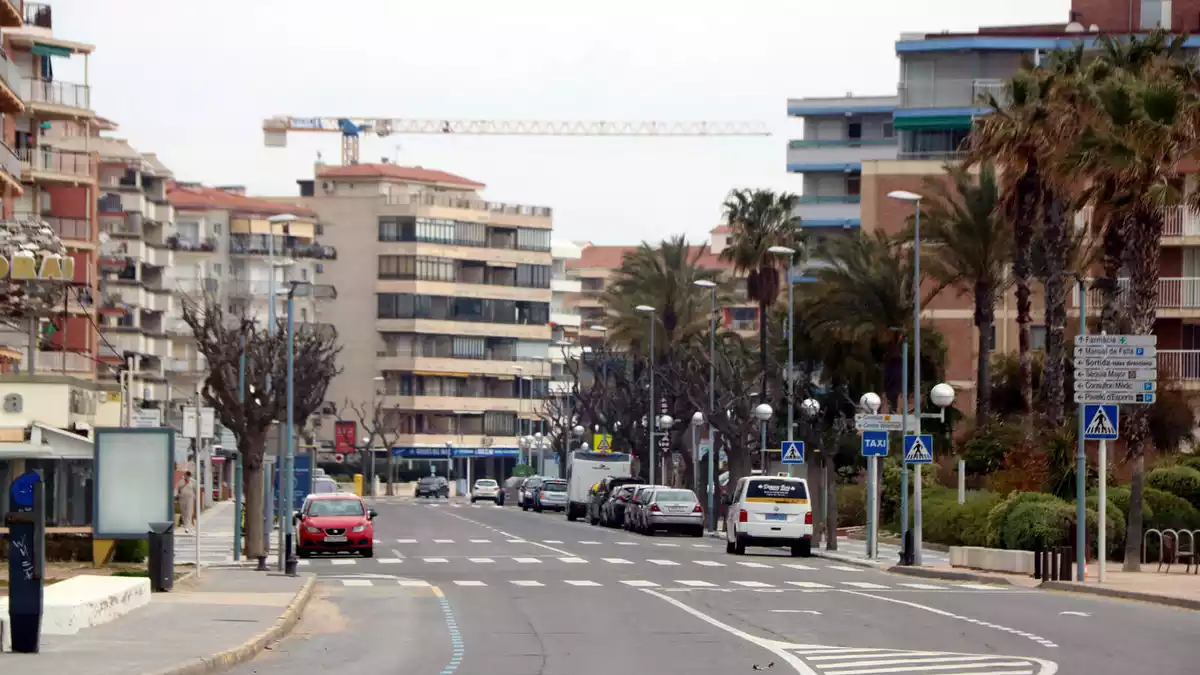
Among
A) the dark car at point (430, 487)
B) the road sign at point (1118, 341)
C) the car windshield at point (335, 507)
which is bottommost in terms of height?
the dark car at point (430, 487)

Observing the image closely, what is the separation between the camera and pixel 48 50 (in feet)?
294

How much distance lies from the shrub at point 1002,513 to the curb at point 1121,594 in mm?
8571

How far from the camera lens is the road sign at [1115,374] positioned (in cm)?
3784

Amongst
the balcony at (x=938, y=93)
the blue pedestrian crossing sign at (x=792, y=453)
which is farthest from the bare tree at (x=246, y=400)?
the balcony at (x=938, y=93)

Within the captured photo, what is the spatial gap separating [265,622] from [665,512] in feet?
131

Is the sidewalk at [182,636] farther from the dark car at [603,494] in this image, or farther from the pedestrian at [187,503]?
the dark car at [603,494]

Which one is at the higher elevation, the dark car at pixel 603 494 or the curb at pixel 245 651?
the curb at pixel 245 651

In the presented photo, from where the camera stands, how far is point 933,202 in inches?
2586

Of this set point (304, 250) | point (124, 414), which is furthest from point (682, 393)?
point (304, 250)

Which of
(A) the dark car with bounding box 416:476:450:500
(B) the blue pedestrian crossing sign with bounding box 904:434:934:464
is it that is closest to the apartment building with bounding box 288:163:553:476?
(A) the dark car with bounding box 416:476:450:500

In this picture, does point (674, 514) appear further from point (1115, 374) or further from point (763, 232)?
point (1115, 374)

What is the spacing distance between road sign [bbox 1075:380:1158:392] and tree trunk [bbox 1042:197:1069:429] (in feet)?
66.1

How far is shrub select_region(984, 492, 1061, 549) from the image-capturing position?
151 ft

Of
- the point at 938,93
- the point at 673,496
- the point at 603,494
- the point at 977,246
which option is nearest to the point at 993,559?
the point at 977,246
